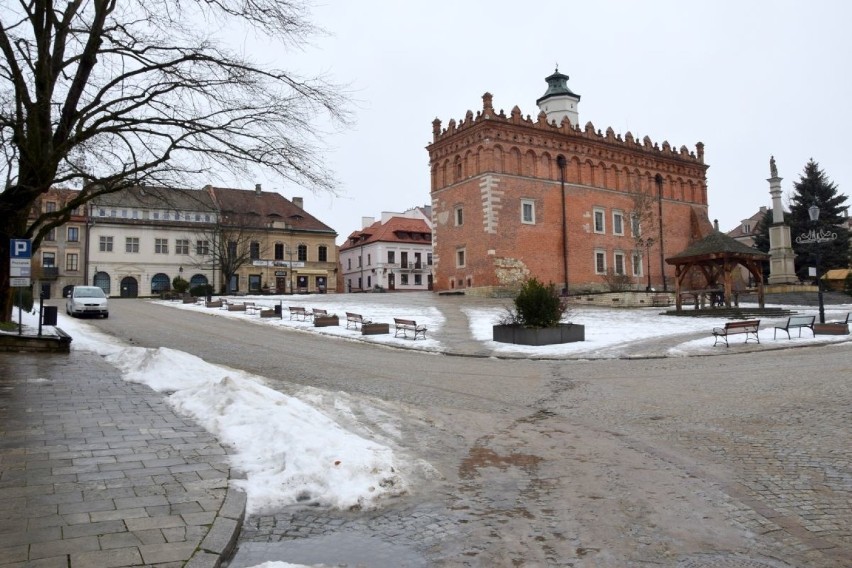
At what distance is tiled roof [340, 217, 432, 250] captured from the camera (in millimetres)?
70938

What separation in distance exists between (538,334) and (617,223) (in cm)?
3438

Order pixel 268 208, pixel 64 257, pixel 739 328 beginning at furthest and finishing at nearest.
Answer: pixel 268 208
pixel 64 257
pixel 739 328

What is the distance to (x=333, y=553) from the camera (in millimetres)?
4055

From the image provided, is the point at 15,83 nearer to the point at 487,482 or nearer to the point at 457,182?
the point at 487,482

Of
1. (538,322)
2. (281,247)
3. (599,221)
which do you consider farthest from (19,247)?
(281,247)

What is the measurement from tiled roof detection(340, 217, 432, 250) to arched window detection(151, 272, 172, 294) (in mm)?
21878

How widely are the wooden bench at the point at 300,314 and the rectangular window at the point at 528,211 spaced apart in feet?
66.6

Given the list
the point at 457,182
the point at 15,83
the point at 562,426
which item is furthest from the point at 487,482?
the point at 457,182

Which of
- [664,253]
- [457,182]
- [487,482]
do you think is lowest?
[487,482]

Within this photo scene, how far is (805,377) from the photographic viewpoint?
11680 millimetres

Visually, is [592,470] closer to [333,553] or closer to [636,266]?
[333,553]

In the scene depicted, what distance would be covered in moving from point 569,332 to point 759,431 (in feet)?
40.3

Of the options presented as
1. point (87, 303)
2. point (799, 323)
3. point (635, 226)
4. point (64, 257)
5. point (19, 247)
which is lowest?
point (799, 323)

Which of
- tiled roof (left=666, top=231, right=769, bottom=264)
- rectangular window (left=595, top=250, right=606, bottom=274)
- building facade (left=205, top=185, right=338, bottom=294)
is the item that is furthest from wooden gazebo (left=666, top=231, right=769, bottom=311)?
building facade (left=205, top=185, right=338, bottom=294)
